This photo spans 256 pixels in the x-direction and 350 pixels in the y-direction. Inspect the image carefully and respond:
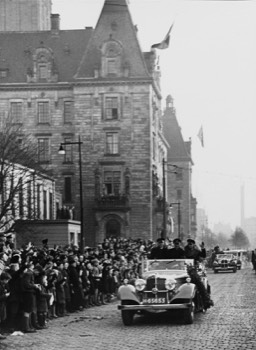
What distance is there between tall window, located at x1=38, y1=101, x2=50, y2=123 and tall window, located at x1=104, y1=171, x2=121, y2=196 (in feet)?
29.6

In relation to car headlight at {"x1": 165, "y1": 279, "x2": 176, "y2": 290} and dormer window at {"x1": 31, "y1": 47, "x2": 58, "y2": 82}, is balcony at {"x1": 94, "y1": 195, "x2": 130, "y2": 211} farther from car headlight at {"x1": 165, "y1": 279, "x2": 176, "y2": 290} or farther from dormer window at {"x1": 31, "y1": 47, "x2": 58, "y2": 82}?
car headlight at {"x1": 165, "y1": 279, "x2": 176, "y2": 290}

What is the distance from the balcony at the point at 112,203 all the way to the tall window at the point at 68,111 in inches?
380

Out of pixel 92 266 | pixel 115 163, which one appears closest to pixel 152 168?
pixel 115 163

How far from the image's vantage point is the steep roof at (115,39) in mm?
89500

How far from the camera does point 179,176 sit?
476 feet

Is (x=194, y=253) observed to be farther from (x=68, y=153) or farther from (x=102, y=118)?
(x=68, y=153)

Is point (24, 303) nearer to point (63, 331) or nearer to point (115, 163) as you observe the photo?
point (63, 331)

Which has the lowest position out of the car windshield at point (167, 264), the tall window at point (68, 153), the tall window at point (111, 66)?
the car windshield at point (167, 264)

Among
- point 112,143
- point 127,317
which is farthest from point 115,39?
point 127,317

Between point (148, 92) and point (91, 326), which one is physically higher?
point (148, 92)

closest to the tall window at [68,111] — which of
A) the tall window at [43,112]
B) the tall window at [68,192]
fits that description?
the tall window at [43,112]

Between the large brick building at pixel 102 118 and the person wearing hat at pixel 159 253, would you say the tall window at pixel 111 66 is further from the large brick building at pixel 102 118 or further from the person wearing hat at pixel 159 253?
the person wearing hat at pixel 159 253

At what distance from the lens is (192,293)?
2358cm

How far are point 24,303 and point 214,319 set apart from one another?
5.62 m
